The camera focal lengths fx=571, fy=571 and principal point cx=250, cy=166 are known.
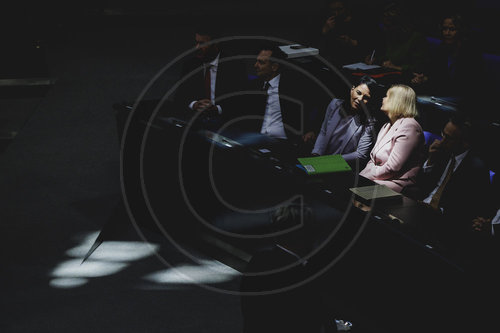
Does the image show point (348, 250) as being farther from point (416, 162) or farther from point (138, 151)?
point (138, 151)

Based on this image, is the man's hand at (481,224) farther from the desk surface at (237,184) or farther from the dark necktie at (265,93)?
the dark necktie at (265,93)

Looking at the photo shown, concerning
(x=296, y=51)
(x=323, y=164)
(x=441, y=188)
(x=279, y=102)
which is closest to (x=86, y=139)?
(x=296, y=51)

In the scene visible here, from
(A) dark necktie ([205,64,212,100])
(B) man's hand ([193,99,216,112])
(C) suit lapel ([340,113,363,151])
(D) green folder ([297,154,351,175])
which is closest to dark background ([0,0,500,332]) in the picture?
(D) green folder ([297,154,351,175])

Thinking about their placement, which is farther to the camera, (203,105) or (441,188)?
(203,105)

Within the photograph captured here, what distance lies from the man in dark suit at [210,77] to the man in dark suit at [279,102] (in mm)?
185

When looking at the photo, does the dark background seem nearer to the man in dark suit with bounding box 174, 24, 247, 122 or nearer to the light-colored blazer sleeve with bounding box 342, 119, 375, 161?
A: the man in dark suit with bounding box 174, 24, 247, 122

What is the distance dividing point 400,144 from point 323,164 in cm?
58

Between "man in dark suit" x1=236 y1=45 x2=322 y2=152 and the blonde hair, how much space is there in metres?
0.92

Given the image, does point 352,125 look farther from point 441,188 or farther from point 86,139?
point 86,139

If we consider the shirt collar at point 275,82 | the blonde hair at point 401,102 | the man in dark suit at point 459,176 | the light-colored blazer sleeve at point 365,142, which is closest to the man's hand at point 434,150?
the man in dark suit at point 459,176

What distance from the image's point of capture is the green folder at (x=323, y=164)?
362 centimetres

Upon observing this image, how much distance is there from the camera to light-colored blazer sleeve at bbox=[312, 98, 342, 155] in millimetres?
4469

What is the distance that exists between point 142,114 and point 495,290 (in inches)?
116

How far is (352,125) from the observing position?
4.30 metres
